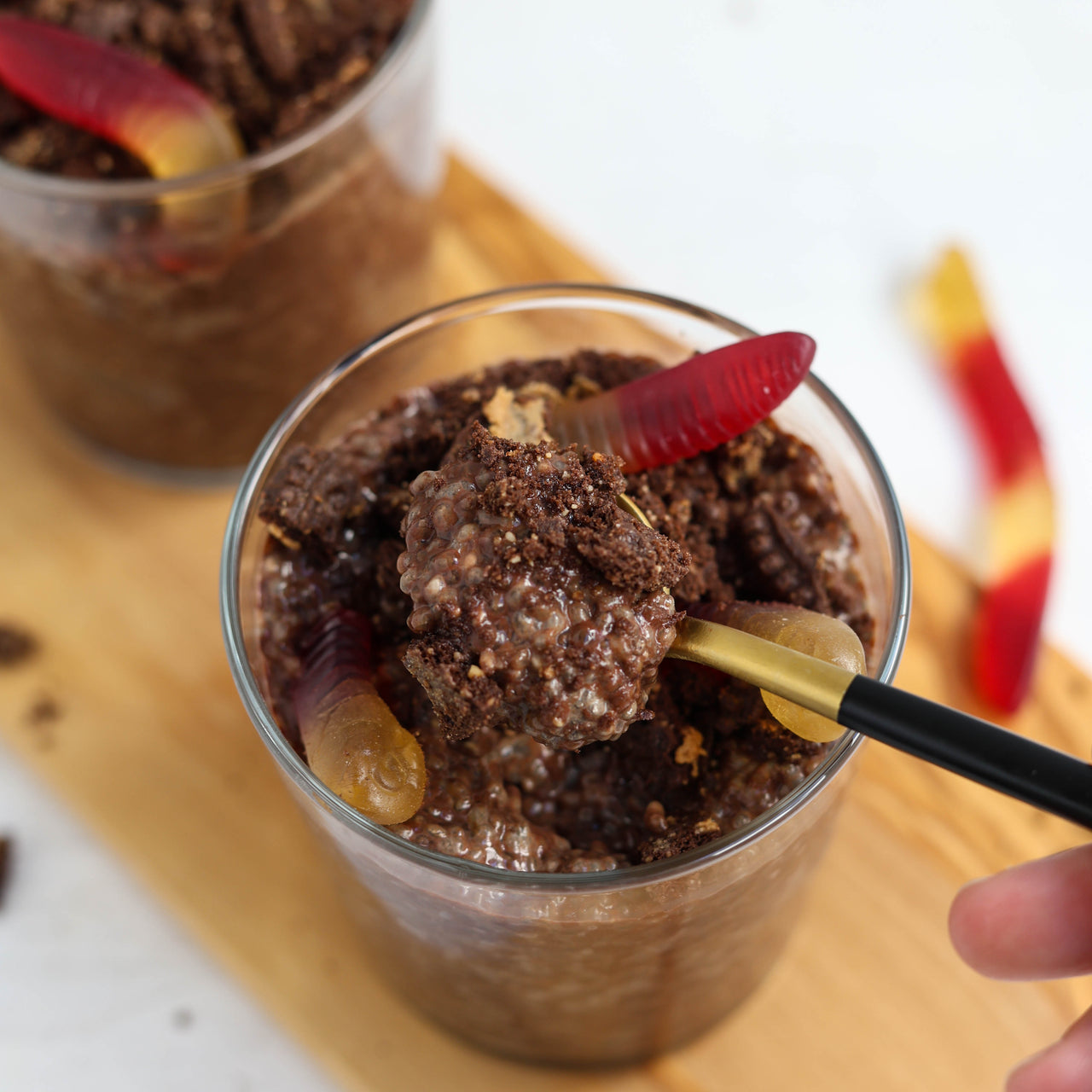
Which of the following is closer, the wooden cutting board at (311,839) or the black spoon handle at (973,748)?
the black spoon handle at (973,748)

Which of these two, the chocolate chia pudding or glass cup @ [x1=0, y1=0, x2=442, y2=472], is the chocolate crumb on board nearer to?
glass cup @ [x1=0, y1=0, x2=442, y2=472]

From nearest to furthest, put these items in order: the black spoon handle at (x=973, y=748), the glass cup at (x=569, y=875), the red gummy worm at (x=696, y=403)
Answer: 1. the black spoon handle at (x=973, y=748)
2. the glass cup at (x=569, y=875)
3. the red gummy worm at (x=696, y=403)

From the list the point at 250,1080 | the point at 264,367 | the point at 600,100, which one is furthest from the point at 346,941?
the point at 600,100

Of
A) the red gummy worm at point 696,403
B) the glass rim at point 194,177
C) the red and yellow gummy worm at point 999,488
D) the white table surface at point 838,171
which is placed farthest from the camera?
the white table surface at point 838,171

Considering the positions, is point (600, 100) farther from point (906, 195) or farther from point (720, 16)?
point (906, 195)

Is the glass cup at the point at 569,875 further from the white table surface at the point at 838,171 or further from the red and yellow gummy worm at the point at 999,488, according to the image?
the white table surface at the point at 838,171

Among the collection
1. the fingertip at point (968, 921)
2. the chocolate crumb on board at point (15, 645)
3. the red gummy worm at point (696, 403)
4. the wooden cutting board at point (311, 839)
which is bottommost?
the chocolate crumb on board at point (15, 645)

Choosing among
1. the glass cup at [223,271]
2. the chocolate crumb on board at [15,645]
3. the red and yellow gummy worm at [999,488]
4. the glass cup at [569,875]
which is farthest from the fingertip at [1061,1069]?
the chocolate crumb on board at [15,645]
